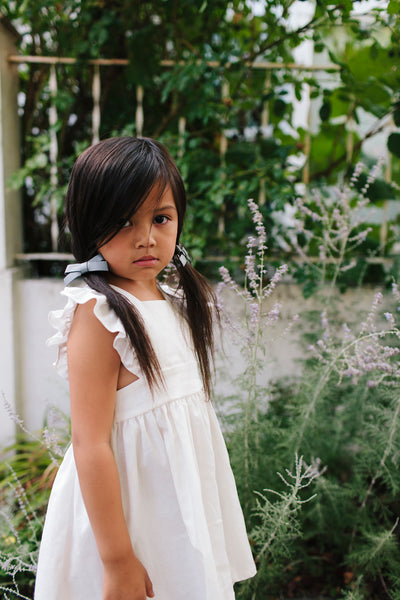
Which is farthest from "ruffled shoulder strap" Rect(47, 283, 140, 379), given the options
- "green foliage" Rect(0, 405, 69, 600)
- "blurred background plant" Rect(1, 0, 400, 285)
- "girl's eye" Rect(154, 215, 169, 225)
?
"blurred background plant" Rect(1, 0, 400, 285)

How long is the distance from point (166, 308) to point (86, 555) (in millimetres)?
641

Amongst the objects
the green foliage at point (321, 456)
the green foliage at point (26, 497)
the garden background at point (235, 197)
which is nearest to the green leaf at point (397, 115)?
the garden background at point (235, 197)

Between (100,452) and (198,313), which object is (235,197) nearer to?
(198,313)

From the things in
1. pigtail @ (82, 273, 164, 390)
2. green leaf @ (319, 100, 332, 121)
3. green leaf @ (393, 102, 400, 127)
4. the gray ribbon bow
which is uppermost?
green leaf @ (319, 100, 332, 121)

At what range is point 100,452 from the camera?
3.43ft

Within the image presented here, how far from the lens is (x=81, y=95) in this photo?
3.01m

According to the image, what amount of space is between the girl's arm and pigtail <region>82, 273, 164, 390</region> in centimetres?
5

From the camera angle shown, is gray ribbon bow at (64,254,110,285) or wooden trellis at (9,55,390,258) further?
wooden trellis at (9,55,390,258)

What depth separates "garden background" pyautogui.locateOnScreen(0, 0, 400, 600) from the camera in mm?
2113

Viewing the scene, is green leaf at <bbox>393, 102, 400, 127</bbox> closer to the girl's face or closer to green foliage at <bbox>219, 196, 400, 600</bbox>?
green foliage at <bbox>219, 196, 400, 600</bbox>

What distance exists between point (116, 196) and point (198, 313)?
462 mm

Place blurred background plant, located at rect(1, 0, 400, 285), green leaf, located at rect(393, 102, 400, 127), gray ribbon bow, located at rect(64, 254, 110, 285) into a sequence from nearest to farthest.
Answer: gray ribbon bow, located at rect(64, 254, 110, 285), green leaf, located at rect(393, 102, 400, 127), blurred background plant, located at rect(1, 0, 400, 285)

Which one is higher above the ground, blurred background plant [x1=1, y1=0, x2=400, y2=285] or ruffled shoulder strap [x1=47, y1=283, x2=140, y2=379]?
blurred background plant [x1=1, y1=0, x2=400, y2=285]

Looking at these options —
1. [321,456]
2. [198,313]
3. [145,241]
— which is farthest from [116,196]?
[321,456]
